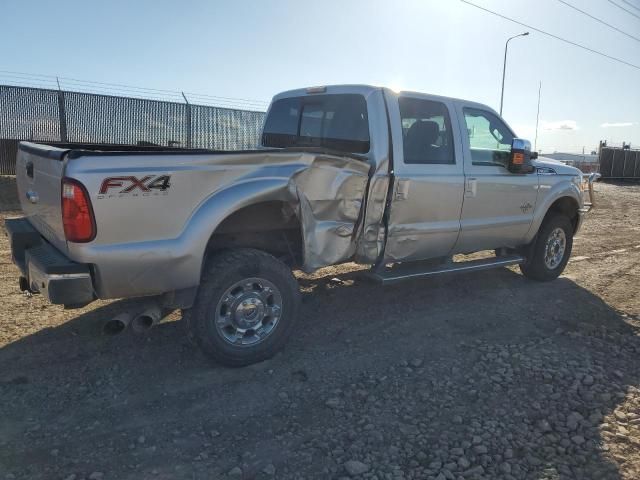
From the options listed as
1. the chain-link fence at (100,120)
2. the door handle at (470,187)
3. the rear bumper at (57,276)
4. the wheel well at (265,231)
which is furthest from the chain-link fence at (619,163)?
the rear bumper at (57,276)

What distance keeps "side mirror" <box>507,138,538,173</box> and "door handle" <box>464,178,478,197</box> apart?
60 centimetres

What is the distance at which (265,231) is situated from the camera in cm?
420

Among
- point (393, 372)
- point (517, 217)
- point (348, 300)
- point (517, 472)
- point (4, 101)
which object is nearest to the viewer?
point (517, 472)

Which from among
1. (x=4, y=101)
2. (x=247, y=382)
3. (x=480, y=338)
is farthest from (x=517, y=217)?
(x=4, y=101)

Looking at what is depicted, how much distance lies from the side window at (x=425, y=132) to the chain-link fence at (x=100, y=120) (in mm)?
8159

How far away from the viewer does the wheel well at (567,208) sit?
6.41 metres

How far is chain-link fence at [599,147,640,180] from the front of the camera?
2867cm

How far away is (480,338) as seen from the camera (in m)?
4.54

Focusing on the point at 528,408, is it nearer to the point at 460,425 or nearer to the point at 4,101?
the point at 460,425

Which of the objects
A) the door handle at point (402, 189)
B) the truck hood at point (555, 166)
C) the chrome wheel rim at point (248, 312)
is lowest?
the chrome wheel rim at point (248, 312)

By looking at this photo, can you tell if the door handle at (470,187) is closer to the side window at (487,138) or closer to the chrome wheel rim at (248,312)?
the side window at (487,138)

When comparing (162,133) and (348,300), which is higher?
(162,133)

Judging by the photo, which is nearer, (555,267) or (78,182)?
(78,182)

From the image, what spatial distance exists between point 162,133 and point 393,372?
40.1 ft
